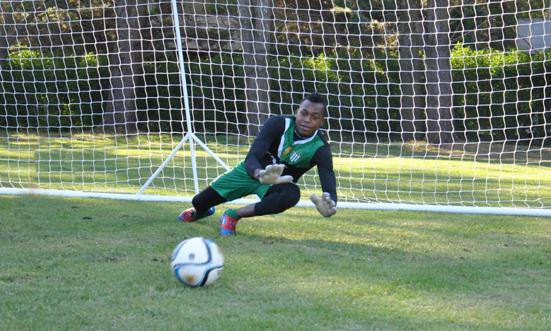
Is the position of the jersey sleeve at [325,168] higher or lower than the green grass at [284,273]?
higher

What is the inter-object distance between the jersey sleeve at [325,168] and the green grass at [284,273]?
0.44 m

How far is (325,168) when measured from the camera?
6.68 m

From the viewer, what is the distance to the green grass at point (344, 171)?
10.4 m

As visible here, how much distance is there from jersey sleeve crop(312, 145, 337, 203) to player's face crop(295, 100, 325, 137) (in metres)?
0.18

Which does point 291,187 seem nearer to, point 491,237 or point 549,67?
point 491,237

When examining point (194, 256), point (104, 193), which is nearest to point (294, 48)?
point (104, 193)

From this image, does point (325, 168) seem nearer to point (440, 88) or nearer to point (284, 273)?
point (284, 273)

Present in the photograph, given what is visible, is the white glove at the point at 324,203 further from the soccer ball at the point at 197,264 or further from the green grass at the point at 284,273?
the soccer ball at the point at 197,264

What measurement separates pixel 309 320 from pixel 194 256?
37.3 inches

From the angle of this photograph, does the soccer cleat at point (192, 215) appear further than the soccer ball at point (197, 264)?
Yes

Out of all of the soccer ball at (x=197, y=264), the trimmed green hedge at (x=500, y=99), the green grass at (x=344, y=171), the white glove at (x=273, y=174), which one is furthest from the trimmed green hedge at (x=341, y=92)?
the soccer ball at (x=197, y=264)

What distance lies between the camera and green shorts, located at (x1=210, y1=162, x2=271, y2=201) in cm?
703

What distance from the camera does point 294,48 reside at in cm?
2103

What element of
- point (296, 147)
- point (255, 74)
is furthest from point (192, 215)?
point (255, 74)
